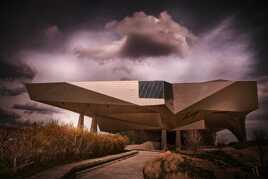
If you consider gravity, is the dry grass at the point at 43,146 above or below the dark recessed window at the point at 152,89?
below

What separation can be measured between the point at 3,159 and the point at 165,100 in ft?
74.8

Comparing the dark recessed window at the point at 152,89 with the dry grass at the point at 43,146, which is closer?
the dry grass at the point at 43,146

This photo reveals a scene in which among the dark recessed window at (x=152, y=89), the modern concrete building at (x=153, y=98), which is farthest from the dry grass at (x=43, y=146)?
the dark recessed window at (x=152, y=89)

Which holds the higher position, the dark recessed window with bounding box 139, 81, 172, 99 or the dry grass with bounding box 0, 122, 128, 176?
the dark recessed window with bounding box 139, 81, 172, 99

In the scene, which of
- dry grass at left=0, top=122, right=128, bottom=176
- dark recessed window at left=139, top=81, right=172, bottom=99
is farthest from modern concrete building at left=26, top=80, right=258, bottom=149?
dry grass at left=0, top=122, right=128, bottom=176

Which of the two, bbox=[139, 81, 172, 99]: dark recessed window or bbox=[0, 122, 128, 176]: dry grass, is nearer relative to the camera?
bbox=[0, 122, 128, 176]: dry grass

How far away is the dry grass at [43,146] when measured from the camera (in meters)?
6.46

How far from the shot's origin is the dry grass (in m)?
6.46

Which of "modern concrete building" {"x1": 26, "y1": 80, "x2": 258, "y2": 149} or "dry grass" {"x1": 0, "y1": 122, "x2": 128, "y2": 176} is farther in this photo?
"modern concrete building" {"x1": 26, "y1": 80, "x2": 258, "y2": 149}

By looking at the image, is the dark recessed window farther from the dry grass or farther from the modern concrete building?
the dry grass

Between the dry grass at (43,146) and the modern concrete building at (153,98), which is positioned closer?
the dry grass at (43,146)

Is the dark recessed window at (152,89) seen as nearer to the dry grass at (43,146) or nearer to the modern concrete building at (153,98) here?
the modern concrete building at (153,98)

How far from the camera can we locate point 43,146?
25.4 ft

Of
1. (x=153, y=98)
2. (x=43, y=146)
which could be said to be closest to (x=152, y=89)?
(x=153, y=98)
